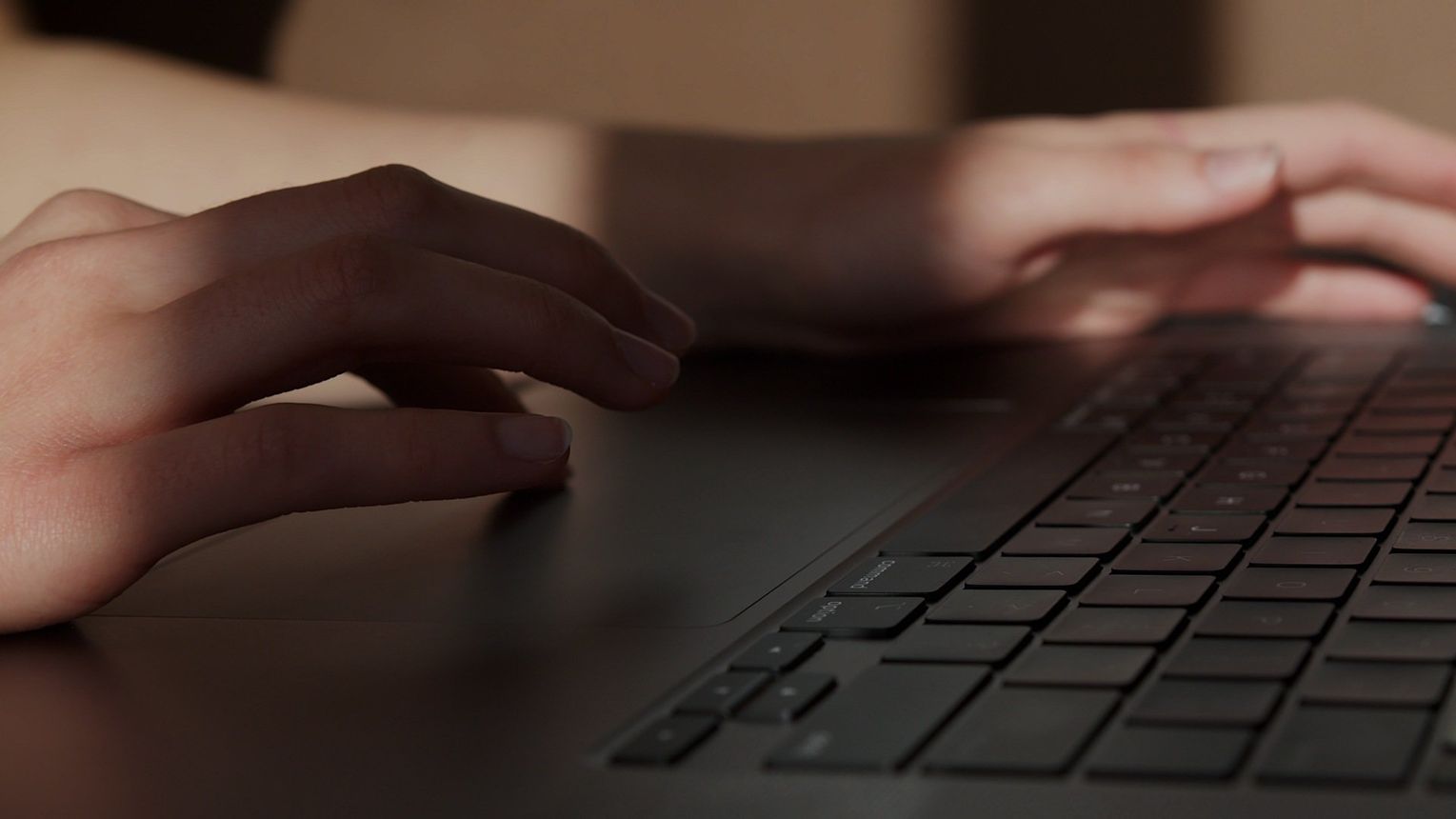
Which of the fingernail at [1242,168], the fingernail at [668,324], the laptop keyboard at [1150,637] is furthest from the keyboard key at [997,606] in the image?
the fingernail at [1242,168]

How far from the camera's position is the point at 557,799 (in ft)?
1.01

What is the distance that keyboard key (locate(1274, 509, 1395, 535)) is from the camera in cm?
44

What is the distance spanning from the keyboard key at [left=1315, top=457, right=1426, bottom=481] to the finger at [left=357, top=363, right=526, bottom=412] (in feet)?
0.97

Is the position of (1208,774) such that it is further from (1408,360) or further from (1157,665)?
(1408,360)

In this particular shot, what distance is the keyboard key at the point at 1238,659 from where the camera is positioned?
1.08 ft

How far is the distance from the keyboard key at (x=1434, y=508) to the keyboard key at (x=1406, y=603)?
0.25ft

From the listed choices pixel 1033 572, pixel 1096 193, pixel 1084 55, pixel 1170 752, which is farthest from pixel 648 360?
pixel 1084 55

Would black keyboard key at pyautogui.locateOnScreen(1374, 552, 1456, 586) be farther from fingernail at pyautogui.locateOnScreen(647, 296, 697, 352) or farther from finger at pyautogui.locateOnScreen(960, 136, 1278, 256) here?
finger at pyautogui.locateOnScreen(960, 136, 1278, 256)

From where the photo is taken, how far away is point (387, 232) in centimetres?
52

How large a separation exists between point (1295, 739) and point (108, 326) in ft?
1.17

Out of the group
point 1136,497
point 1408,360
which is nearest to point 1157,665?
point 1136,497

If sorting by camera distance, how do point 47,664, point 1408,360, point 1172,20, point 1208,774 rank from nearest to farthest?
point 1208,774 → point 47,664 → point 1408,360 → point 1172,20

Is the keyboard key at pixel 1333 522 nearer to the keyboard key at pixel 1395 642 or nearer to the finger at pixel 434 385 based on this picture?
the keyboard key at pixel 1395 642

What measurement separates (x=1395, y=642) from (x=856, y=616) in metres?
0.12
